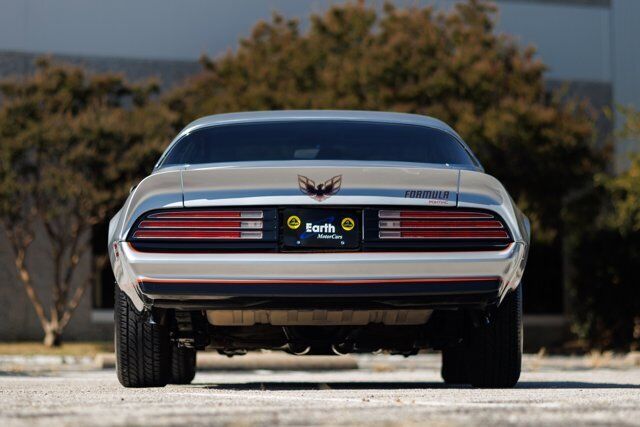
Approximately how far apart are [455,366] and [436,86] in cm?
1356

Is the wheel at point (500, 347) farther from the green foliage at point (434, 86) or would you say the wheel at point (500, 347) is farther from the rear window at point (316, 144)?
the green foliage at point (434, 86)

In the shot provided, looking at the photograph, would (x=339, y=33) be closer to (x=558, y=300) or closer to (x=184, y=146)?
(x=558, y=300)

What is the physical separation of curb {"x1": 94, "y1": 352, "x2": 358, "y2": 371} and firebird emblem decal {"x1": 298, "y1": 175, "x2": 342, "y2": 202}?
294 inches

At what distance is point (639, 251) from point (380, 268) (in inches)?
637

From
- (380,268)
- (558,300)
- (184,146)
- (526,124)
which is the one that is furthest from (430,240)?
(558,300)

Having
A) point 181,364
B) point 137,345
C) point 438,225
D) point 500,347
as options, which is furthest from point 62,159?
point 438,225

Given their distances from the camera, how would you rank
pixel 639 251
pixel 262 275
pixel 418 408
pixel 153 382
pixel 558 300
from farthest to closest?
pixel 558 300 < pixel 639 251 < pixel 153 382 < pixel 262 275 < pixel 418 408

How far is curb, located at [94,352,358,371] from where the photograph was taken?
13289mm

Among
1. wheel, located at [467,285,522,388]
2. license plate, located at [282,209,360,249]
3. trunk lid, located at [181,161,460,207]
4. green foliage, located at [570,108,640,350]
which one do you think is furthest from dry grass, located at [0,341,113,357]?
license plate, located at [282,209,360,249]

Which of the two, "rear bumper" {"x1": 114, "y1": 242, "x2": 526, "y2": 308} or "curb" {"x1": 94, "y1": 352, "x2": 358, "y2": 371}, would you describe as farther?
"curb" {"x1": 94, "y1": 352, "x2": 358, "y2": 371}

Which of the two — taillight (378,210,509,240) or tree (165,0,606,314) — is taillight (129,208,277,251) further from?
tree (165,0,606,314)

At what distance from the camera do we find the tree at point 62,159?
2000cm

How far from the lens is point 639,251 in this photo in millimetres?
21203

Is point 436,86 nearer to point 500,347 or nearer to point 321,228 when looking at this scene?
point 500,347
